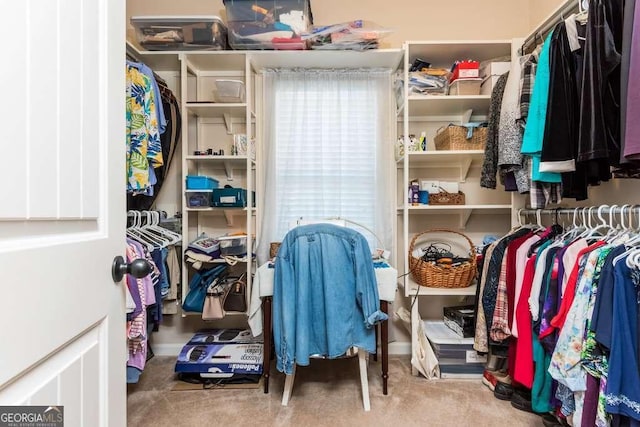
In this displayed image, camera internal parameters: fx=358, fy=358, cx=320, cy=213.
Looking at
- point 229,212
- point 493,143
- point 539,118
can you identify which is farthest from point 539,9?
point 229,212

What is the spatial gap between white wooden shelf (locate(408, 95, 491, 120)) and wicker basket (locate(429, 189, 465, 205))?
61 cm

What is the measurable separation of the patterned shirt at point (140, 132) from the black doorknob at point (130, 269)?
120 cm

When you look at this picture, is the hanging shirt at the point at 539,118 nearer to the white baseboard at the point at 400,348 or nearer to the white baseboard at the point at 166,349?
the white baseboard at the point at 400,348

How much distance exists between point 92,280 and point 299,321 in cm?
124

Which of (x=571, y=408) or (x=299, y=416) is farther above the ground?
(x=571, y=408)

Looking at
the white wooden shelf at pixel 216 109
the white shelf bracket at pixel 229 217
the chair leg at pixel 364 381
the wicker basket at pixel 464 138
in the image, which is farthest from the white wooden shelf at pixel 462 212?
the white wooden shelf at pixel 216 109

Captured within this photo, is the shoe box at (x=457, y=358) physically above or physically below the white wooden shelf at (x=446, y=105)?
below

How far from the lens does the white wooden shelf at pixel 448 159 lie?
232 cm

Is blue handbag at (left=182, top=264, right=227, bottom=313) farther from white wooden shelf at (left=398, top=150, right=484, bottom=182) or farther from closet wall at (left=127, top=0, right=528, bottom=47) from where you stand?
closet wall at (left=127, top=0, right=528, bottom=47)

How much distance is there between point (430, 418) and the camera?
5.99ft

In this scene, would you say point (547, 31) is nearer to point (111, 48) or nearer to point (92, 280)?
point (111, 48)

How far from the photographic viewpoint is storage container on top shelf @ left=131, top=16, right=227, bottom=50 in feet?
7.42

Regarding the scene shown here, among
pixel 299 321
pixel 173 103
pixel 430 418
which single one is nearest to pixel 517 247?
pixel 430 418

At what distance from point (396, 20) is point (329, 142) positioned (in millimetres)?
1039
